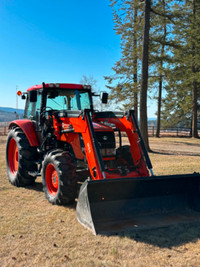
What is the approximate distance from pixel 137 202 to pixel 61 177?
4.83 ft

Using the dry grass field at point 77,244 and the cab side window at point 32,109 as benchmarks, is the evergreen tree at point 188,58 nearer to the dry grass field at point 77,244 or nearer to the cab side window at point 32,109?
the cab side window at point 32,109

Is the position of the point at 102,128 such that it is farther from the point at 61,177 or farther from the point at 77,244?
the point at 77,244

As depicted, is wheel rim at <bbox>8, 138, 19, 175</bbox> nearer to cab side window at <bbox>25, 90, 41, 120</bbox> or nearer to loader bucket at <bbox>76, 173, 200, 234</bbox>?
cab side window at <bbox>25, 90, 41, 120</bbox>

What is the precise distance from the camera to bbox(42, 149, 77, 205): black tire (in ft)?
16.5

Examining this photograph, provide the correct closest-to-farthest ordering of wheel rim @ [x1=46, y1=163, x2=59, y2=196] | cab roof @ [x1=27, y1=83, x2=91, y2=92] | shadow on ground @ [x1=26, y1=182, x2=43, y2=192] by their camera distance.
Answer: wheel rim @ [x1=46, y1=163, x2=59, y2=196] < cab roof @ [x1=27, y1=83, x2=91, y2=92] < shadow on ground @ [x1=26, y1=182, x2=43, y2=192]

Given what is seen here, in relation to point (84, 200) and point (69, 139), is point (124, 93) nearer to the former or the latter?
point (69, 139)

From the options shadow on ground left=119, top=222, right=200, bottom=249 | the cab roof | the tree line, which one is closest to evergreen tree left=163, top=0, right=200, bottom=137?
the tree line

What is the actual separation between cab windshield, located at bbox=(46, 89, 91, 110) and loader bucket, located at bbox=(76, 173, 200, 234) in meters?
2.78

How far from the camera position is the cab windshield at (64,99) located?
6.66m

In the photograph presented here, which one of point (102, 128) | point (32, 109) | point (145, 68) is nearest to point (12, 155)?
point (32, 109)

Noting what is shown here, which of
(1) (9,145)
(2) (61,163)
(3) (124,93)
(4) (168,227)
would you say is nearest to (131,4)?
(3) (124,93)

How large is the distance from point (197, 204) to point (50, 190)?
2.94 m

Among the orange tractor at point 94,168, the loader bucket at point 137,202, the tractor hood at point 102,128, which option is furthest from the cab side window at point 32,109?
the loader bucket at point 137,202

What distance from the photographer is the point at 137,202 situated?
15.6 ft
